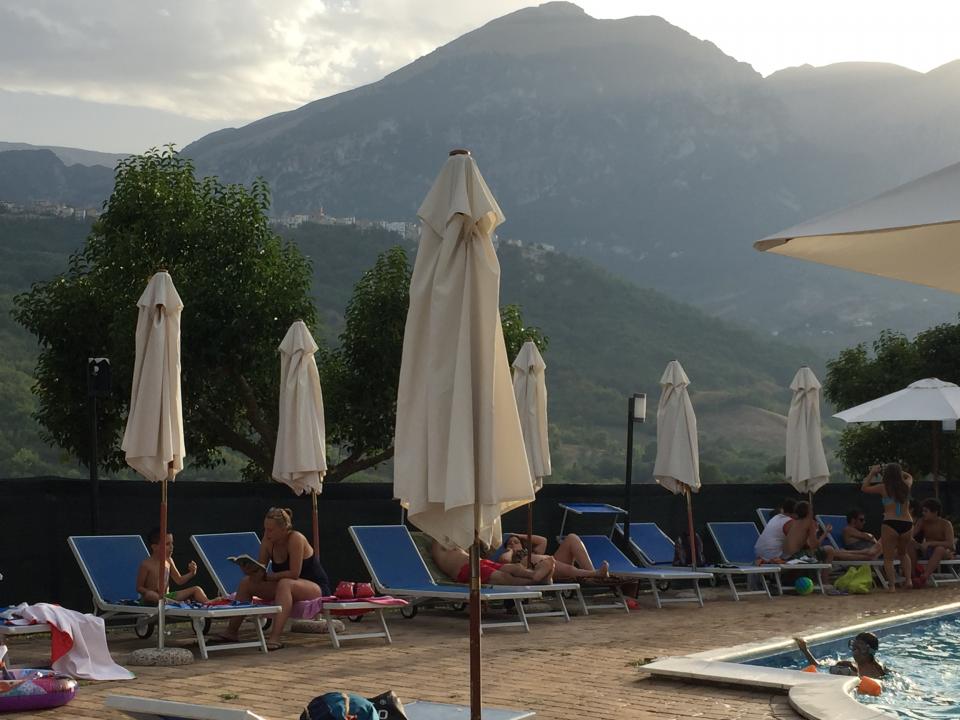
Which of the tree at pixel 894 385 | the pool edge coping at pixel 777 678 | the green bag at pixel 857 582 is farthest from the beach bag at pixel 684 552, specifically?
the tree at pixel 894 385

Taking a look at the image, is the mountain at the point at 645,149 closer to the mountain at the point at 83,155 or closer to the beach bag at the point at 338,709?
A: the mountain at the point at 83,155

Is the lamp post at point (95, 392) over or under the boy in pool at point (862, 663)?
over

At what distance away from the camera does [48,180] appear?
8606 cm

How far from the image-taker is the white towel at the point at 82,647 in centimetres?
670

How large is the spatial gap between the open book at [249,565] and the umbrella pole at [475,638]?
3321mm

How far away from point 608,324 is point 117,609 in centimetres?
5236

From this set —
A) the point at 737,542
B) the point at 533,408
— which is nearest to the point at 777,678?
the point at 533,408

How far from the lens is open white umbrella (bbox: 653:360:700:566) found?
12.5 m

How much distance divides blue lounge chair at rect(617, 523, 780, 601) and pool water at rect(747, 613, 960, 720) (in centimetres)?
220

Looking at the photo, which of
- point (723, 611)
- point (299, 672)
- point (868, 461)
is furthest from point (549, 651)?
point (868, 461)

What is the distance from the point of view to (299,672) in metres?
7.00

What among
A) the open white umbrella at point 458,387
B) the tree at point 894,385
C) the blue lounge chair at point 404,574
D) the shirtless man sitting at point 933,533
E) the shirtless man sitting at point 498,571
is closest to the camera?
the open white umbrella at point 458,387

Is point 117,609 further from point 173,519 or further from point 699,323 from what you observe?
point 699,323

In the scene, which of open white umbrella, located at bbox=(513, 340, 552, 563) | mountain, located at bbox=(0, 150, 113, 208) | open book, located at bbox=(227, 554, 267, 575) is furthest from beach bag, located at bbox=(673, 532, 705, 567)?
mountain, located at bbox=(0, 150, 113, 208)
